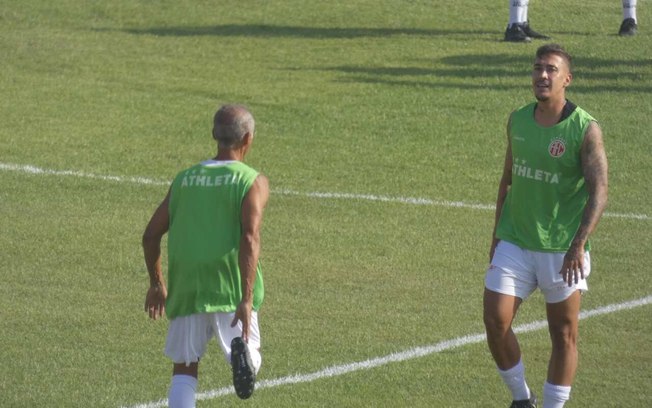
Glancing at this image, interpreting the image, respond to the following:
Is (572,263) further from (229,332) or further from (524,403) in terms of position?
(229,332)

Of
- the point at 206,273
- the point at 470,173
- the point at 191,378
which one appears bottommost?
the point at 470,173

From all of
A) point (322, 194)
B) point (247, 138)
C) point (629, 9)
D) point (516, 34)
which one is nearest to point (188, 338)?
point (247, 138)

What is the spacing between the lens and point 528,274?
910 cm

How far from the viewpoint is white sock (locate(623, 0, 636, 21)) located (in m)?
24.1

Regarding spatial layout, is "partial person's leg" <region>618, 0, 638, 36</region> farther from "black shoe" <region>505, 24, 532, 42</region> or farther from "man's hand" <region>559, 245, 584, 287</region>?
"man's hand" <region>559, 245, 584, 287</region>

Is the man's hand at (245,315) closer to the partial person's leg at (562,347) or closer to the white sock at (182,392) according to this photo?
the white sock at (182,392)

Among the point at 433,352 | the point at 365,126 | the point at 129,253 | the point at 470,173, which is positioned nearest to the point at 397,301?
the point at 433,352

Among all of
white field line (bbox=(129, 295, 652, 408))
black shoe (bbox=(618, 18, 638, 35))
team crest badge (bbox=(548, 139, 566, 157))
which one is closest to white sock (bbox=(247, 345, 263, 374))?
white field line (bbox=(129, 295, 652, 408))

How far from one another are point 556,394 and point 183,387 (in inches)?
95.6

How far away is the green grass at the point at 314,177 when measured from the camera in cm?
1061

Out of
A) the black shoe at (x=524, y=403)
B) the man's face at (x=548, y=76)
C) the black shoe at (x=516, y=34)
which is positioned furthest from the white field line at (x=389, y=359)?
the black shoe at (x=516, y=34)

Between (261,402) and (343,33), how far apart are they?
15555mm

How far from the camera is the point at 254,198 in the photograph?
784 centimetres

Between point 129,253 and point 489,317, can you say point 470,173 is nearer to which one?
point 129,253
